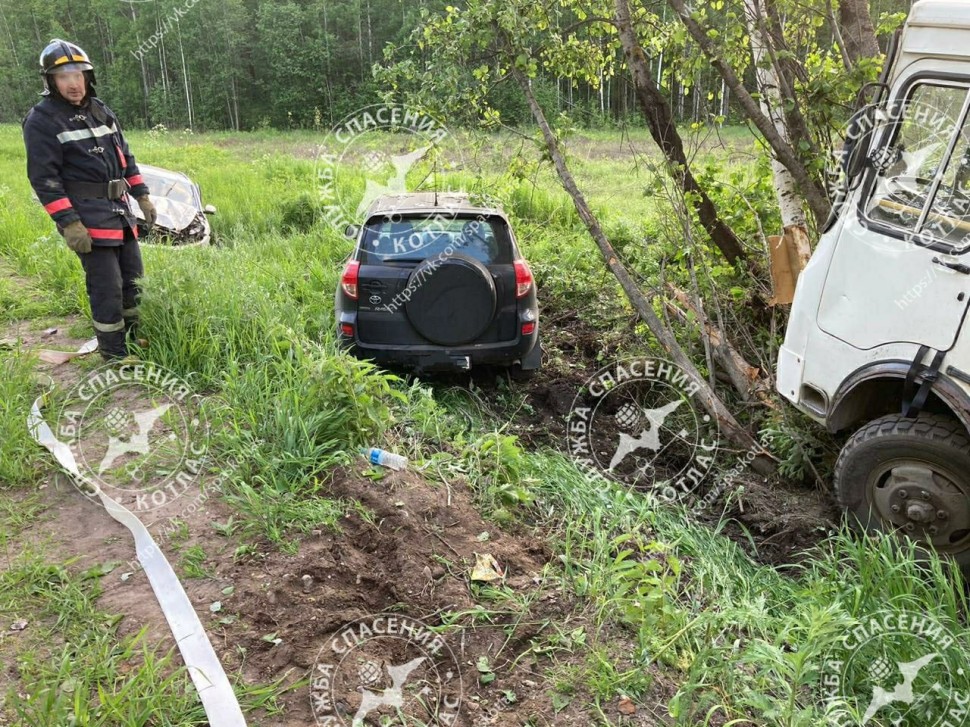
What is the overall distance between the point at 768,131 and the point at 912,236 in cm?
180

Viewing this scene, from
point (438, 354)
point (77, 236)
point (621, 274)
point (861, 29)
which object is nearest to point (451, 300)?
point (438, 354)

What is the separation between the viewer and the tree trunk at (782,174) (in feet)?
16.7

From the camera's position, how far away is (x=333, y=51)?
33.0 metres

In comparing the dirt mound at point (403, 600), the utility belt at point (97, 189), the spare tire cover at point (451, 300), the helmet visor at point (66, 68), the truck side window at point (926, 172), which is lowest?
the dirt mound at point (403, 600)

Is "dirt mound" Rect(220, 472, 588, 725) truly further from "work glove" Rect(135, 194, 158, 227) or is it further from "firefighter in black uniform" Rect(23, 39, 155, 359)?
"work glove" Rect(135, 194, 158, 227)

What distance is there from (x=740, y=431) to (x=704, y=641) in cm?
232

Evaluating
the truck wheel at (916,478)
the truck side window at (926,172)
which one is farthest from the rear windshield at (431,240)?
the truck wheel at (916,478)

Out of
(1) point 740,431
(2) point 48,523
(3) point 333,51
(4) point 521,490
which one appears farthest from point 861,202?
(3) point 333,51

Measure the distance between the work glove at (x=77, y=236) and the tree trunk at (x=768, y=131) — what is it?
13.3 ft

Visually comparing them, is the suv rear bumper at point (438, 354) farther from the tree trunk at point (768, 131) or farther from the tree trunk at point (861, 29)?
the tree trunk at point (861, 29)

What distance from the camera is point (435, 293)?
4812 mm

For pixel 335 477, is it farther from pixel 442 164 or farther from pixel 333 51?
pixel 333 51

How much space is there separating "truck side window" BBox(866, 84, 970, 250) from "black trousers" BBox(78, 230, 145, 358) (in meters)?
4.54

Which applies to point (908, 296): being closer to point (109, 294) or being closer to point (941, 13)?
point (941, 13)
